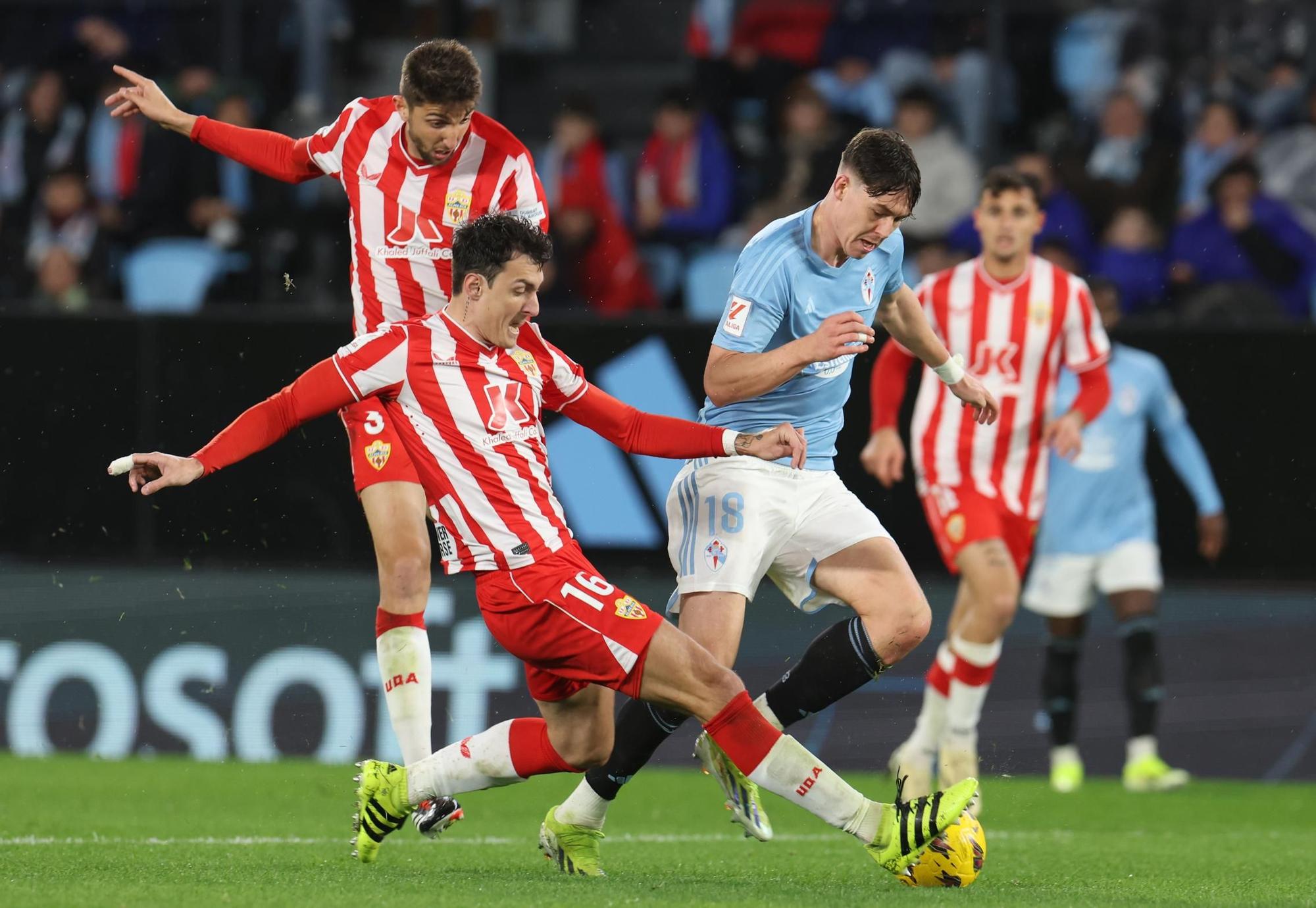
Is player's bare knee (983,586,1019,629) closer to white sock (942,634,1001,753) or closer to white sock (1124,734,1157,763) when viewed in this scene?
white sock (942,634,1001,753)

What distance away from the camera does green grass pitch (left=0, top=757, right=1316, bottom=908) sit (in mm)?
4965

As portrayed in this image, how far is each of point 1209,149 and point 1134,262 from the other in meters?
1.21

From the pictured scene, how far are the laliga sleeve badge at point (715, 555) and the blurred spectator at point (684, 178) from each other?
5101 mm

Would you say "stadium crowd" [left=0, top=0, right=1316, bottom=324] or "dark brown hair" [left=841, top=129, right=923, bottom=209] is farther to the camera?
"stadium crowd" [left=0, top=0, right=1316, bottom=324]

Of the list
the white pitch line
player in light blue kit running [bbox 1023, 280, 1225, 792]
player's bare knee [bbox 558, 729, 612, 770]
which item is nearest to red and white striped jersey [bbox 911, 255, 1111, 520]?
player in light blue kit running [bbox 1023, 280, 1225, 792]

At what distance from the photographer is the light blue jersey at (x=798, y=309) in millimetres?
5652

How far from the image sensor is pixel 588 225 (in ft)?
33.5

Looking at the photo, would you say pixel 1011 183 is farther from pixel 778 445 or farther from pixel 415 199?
pixel 778 445

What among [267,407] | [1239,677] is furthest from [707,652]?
[1239,677]

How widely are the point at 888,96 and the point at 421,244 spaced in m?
6.03

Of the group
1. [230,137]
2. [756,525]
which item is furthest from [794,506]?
[230,137]

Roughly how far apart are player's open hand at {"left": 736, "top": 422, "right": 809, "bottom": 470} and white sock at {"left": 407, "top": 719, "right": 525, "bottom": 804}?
1030 millimetres

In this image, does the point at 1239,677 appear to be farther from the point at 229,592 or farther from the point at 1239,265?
the point at 229,592

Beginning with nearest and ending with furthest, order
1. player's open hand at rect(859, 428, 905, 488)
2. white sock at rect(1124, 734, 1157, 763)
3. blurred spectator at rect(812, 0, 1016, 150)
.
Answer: player's open hand at rect(859, 428, 905, 488) < white sock at rect(1124, 734, 1157, 763) < blurred spectator at rect(812, 0, 1016, 150)
